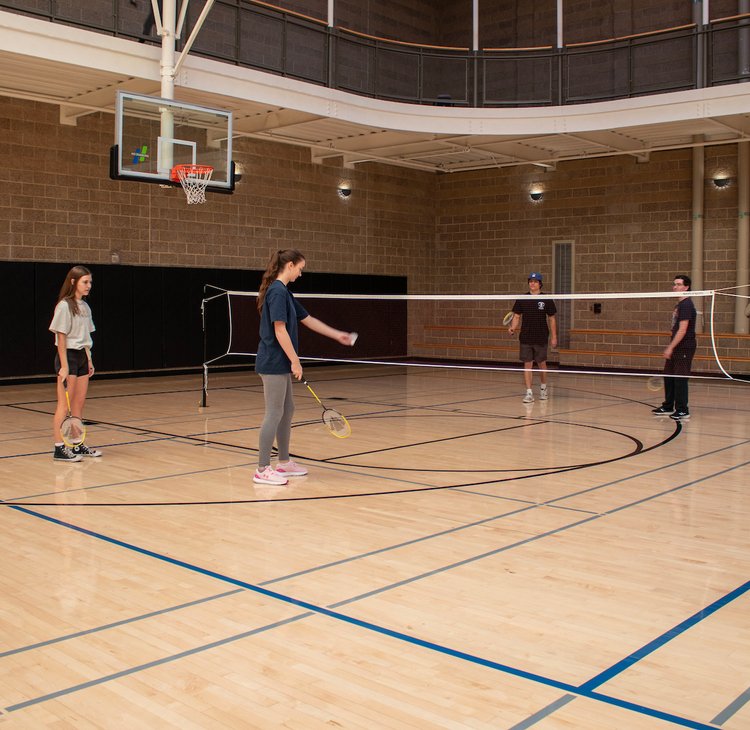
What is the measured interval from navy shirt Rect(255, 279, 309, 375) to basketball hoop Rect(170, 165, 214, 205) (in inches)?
221

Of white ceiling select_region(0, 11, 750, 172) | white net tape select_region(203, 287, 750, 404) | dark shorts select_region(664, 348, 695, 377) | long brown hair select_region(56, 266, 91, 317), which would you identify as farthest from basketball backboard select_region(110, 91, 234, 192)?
dark shorts select_region(664, 348, 695, 377)

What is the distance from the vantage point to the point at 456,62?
654 inches

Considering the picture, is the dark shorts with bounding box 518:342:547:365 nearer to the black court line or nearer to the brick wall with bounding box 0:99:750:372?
the brick wall with bounding box 0:99:750:372

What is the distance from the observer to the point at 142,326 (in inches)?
677

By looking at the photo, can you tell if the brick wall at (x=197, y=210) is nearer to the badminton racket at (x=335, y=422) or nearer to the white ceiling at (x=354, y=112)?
the white ceiling at (x=354, y=112)

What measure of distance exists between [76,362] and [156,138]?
4764 mm

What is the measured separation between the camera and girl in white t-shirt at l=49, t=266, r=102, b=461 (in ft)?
26.2

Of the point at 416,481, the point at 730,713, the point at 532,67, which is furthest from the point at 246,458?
the point at 532,67

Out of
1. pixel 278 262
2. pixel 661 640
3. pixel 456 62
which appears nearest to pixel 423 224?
pixel 456 62

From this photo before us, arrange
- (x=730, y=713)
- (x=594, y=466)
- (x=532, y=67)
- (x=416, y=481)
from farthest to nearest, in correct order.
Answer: (x=532, y=67)
(x=594, y=466)
(x=416, y=481)
(x=730, y=713)

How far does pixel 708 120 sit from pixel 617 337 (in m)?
5.65

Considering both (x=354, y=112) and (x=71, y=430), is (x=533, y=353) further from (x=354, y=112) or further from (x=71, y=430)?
(x=71, y=430)

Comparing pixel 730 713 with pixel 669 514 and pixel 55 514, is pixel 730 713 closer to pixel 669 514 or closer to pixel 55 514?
pixel 669 514

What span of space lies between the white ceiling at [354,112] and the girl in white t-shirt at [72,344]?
199 inches
